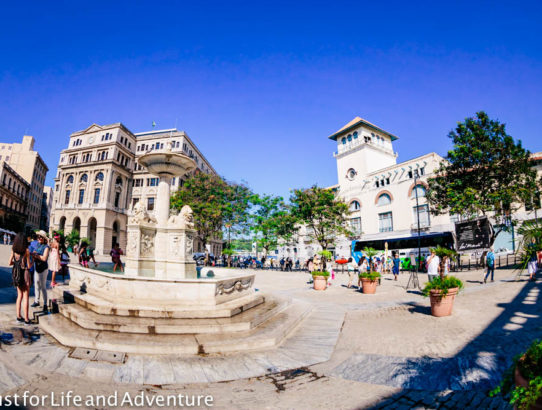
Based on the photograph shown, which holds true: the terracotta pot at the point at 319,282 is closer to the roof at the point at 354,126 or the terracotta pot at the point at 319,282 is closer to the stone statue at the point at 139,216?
the stone statue at the point at 139,216

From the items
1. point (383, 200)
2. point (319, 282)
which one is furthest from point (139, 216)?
point (383, 200)

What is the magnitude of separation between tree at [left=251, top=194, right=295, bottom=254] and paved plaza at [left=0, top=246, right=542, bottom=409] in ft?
83.9

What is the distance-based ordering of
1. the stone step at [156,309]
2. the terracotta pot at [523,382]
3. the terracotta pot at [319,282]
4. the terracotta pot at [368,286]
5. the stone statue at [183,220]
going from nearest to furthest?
the terracotta pot at [523,382] < the stone step at [156,309] < the stone statue at [183,220] < the terracotta pot at [368,286] < the terracotta pot at [319,282]

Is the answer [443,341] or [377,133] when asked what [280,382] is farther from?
[377,133]

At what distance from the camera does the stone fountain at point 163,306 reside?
4.64m

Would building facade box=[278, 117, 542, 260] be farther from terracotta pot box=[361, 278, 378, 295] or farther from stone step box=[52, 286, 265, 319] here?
stone step box=[52, 286, 265, 319]

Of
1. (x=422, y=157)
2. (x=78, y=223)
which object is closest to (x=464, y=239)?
(x=422, y=157)

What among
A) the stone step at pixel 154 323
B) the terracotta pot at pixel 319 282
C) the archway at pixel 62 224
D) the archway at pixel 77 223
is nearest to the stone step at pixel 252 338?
the stone step at pixel 154 323

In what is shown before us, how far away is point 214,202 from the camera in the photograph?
1228 inches

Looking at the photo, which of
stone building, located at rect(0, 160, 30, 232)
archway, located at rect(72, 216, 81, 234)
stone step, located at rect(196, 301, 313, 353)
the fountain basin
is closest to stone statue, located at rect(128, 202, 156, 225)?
the fountain basin

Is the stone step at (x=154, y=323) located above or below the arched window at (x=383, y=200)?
below

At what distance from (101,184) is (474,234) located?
50.5m

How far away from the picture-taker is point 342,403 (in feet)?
10.5

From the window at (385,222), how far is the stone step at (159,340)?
3413 cm
